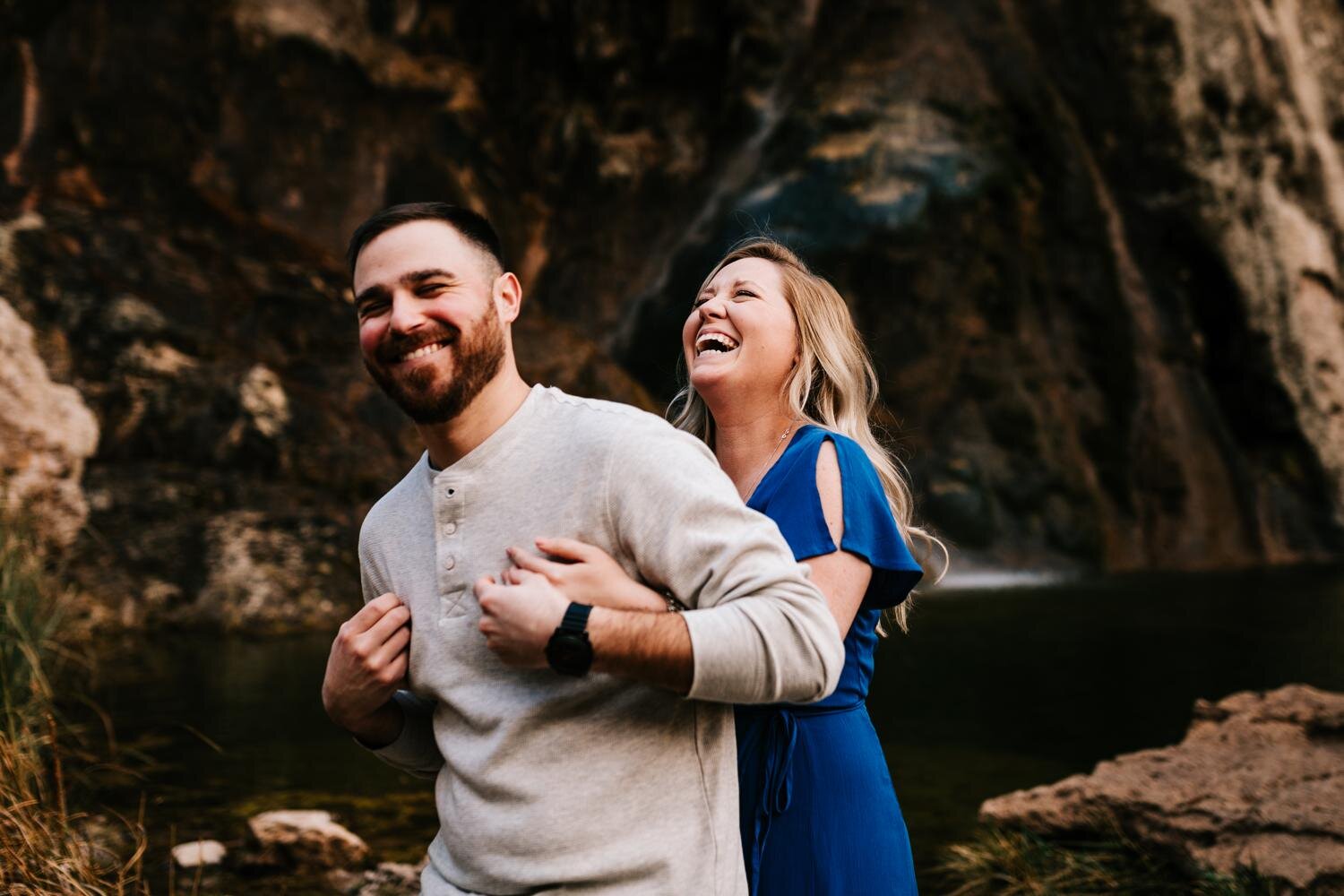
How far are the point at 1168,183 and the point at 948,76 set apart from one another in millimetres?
3502

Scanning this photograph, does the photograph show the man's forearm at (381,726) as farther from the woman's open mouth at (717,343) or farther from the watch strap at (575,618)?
the woman's open mouth at (717,343)

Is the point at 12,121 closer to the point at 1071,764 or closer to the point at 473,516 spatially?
the point at 1071,764

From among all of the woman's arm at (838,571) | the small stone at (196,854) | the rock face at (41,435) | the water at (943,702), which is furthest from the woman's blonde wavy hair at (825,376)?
the rock face at (41,435)

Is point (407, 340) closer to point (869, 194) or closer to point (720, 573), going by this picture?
point (720, 573)

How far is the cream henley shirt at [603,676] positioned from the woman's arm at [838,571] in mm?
533

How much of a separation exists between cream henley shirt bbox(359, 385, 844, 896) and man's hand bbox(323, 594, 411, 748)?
1.0 inches

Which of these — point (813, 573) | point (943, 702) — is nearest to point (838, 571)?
point (813, 573)

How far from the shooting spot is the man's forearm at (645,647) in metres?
1.63

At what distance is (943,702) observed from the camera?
7.44 meters

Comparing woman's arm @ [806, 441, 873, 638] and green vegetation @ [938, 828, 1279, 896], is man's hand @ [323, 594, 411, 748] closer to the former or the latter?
woman's arm @ [806, 441, 873, 638]

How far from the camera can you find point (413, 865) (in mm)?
4488

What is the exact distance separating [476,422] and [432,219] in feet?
1.05

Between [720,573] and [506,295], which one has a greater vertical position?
[506,295]

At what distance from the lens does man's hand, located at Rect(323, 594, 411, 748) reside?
6.31 feet
